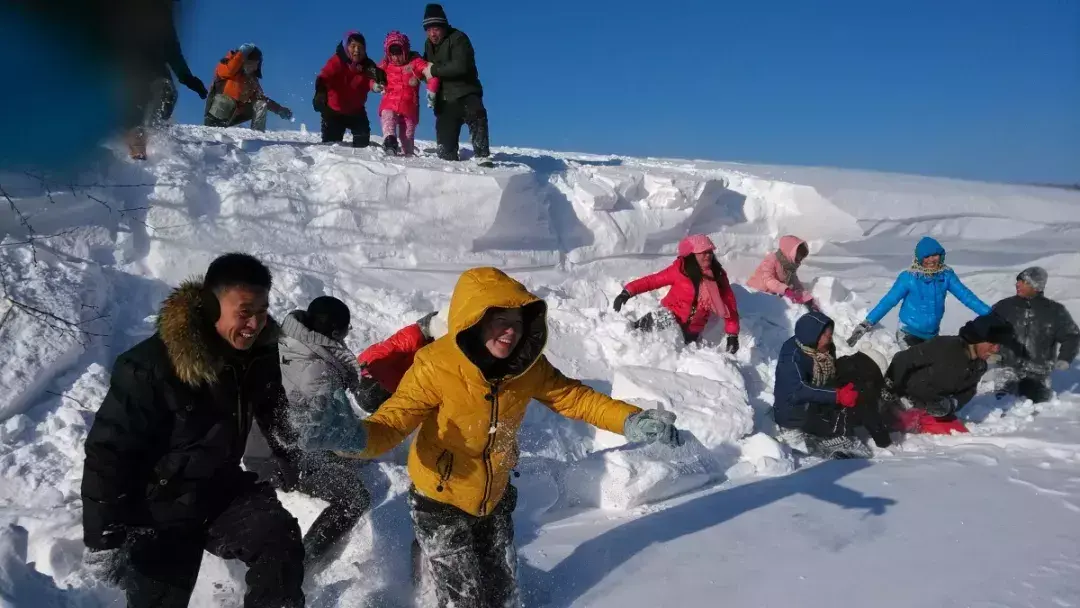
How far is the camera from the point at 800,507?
3.97 meters

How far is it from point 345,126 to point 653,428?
6.50 meters

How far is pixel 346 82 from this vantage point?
8.02 metres

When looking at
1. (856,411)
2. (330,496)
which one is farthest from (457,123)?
(330,496)

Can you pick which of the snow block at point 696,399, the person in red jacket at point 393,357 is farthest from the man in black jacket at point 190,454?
the snow block at point 696,399

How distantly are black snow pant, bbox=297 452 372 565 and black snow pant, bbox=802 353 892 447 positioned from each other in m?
3.33

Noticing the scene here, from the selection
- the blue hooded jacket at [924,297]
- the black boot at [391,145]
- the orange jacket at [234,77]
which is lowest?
the blue hooded jacket at [924,297]

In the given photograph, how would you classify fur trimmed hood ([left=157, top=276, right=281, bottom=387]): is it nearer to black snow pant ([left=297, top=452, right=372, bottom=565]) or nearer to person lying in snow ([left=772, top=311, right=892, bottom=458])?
black snow pant ([left=297, top=452, right=372, bottom=565])

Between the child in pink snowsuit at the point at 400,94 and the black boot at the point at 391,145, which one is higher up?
the child in pink snowsuit at the point at 400,94

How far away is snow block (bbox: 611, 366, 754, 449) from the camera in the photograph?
5227 millimetres

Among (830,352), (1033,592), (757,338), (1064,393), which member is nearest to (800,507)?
(1033,592)

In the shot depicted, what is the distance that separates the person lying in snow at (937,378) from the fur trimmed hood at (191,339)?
5.23 metres

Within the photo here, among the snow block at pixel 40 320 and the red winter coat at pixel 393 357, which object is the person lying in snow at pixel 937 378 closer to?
the red winter coat at pixel 393 357

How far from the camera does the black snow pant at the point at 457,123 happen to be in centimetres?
759

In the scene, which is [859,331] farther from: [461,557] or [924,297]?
[461,557]
